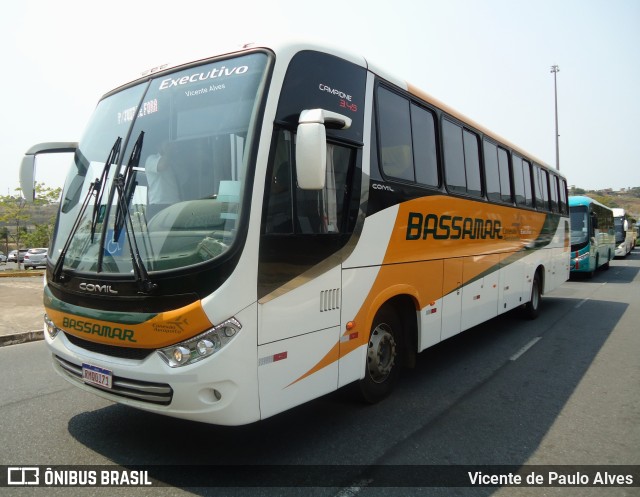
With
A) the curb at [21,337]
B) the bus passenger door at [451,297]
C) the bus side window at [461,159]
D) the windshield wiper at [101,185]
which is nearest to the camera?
the windshield wiper at [101,185]

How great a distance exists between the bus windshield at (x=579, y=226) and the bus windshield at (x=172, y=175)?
1777 centimetres

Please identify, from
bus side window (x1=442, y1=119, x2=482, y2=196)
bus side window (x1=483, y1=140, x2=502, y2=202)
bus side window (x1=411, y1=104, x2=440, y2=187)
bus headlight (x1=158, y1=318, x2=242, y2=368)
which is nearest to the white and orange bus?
bus headlight (x1=158, y1=318, x2=242, y2=368)

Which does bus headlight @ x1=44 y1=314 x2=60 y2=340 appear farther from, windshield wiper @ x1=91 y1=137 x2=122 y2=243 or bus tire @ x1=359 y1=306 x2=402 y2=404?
bus tire @ x1=359 y1=306 x2=402 y2=404

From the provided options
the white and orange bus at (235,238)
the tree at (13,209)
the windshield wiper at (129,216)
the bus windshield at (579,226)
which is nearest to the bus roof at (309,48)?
the white and orange bus at (235,238)

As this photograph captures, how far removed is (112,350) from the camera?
3.44 m

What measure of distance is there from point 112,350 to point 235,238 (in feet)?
4.16

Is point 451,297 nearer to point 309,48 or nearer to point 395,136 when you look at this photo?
point 395,136

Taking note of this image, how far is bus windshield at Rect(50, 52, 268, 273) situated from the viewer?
3268 mm

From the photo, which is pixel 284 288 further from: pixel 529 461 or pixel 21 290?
pixel 21 290

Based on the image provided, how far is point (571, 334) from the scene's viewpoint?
837 centimetres

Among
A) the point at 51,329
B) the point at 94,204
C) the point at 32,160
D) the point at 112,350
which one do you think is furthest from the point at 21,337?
the point at 112,350

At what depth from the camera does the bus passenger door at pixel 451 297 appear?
19.2 ft

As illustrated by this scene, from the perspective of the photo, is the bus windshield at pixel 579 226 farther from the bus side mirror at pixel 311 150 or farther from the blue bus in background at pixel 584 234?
the bus side mirror at pixel 311 150

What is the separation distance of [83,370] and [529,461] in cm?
348
